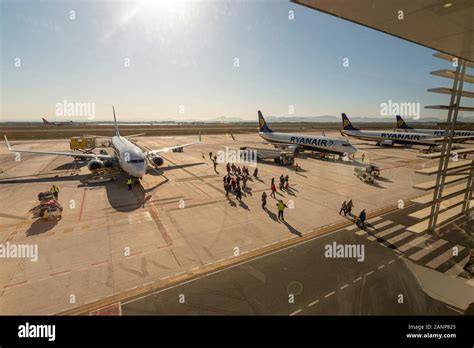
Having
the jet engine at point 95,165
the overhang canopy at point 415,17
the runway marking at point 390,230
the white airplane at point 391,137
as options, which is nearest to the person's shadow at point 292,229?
the runway marking at point 390,230

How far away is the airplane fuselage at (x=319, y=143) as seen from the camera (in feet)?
149

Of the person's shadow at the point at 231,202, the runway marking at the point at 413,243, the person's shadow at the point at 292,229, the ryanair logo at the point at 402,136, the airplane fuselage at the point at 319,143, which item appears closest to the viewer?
the runway marking at the point at 413,243

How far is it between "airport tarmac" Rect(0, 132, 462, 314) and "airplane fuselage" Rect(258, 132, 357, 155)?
11008 millimetres

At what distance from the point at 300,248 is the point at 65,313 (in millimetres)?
12972

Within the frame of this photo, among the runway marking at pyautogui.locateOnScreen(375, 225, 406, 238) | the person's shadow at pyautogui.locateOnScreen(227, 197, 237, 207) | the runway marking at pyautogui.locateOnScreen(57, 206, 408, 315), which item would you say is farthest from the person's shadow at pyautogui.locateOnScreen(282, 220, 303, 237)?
the person's shadow at pyautogui.locateOnScreen(227, 197, 237, 207)

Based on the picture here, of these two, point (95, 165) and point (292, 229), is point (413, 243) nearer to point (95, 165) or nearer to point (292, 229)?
point (292, 229)

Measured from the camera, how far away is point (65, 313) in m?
10.4

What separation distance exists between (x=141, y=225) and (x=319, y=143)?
4001 cm

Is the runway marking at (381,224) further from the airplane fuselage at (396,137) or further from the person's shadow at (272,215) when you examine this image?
the airplane fuselage at (396,137)

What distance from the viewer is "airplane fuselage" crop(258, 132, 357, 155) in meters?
45.3

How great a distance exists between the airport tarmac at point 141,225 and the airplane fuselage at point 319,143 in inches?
433
